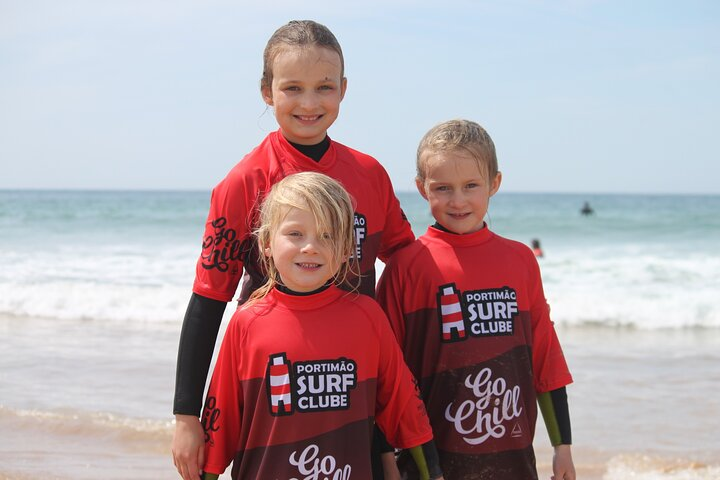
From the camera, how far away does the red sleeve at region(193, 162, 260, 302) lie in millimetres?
2410

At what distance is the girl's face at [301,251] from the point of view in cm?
227

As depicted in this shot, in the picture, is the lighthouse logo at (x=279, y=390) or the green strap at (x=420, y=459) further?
the green strap at (x=420, y=459)

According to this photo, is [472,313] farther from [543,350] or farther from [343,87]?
[343,87]

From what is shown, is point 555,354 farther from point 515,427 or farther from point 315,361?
point 315,361

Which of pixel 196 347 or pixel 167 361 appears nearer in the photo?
pixel 196 347

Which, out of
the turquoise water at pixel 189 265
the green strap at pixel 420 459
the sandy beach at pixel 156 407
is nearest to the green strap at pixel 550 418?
the green strap at pixel 420 459

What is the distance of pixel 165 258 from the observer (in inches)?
685

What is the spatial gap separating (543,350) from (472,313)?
0.34 m

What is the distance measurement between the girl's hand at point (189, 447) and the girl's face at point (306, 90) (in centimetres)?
95

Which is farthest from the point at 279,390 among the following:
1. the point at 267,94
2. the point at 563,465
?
the point at 563,465

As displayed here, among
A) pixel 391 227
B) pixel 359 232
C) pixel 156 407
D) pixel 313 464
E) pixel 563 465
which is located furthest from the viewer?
pixel 156 407

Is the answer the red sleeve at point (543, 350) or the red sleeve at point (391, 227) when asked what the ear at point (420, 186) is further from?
the red sleeve at point (543, 350)

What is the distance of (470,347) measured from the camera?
8.55ft

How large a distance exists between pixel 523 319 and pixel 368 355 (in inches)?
25.4
